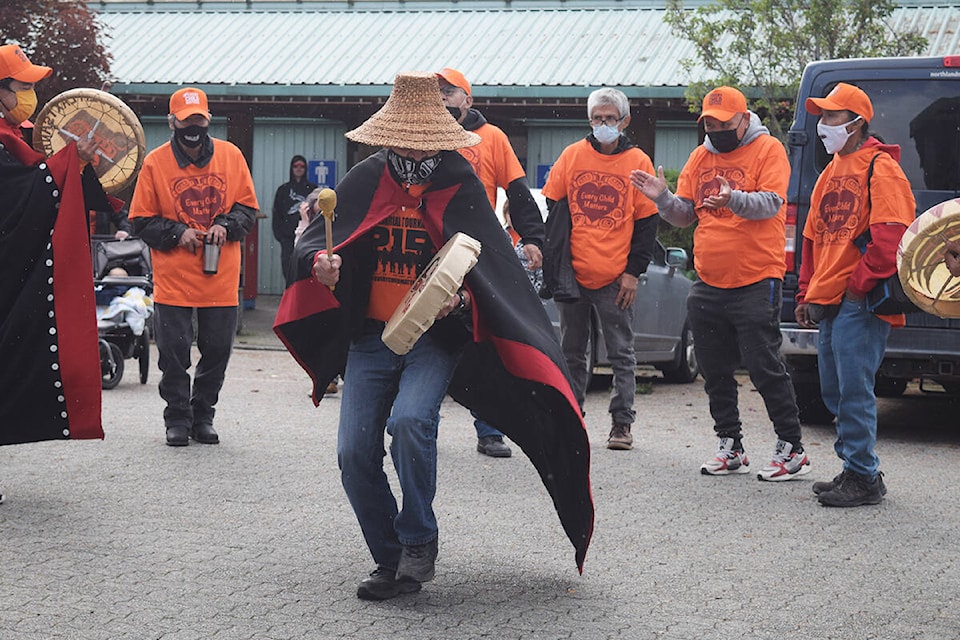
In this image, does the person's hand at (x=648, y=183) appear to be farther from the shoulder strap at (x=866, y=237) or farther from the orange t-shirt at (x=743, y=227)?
the shoulder strap at (x=866, y=237)

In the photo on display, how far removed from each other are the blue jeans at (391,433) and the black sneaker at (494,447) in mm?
3189

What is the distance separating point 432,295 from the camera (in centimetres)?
491

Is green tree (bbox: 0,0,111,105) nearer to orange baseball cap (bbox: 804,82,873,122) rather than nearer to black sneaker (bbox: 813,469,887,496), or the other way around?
orange baseball cap (bbox: 804,82,873,122)

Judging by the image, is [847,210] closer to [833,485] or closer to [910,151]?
[833,485]

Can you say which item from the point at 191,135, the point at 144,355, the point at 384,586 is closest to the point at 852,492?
the point at 384,586

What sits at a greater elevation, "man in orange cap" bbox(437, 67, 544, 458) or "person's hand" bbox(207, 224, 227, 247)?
"man in orange cap" bbox(437, 67, 544, 458)

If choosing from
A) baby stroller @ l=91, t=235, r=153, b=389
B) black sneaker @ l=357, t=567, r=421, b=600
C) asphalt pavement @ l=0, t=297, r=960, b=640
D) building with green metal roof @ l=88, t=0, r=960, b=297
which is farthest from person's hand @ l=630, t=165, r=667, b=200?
building with green metal roof @ l=88, t=0, r=960, b=297

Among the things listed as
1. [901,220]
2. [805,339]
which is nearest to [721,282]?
[901,220]

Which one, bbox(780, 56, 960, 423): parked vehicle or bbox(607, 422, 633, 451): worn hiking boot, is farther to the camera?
bbox(780, 56, 960, 423): parked vehicle

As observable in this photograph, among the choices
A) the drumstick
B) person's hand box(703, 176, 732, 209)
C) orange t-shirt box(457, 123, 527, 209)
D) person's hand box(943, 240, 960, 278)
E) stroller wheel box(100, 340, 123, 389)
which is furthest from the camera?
stroller wheel box(100, 340, 123, 389)

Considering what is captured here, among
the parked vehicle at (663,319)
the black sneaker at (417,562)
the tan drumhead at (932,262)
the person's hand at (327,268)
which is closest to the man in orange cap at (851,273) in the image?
the tan drumhead at (932,262)

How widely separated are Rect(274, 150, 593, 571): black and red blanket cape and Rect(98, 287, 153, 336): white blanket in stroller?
6.74 m

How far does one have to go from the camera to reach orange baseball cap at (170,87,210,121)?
29.3ft

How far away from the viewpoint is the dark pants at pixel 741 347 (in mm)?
8023
